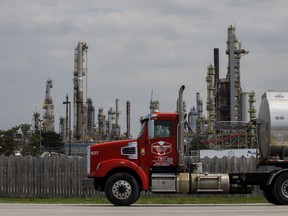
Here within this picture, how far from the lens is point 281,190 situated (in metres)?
20.4

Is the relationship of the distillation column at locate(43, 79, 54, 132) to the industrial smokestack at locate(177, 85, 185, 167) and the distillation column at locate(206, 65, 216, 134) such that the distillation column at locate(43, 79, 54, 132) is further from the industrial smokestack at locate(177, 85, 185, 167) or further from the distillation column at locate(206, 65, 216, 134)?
the industrial smokestack at locate(177, 85, 185, 167)


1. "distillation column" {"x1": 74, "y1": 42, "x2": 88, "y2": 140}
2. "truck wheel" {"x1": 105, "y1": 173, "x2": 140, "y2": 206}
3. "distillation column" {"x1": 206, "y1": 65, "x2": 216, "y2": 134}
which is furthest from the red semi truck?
"distillation column" {"x1": 74, "y1": 42, "x2": 88, "y2": 140}

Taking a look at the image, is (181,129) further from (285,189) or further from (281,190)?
(285,189)

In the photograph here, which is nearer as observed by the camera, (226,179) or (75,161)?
(226,179)

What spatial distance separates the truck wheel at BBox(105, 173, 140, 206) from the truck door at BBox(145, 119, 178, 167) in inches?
40.1

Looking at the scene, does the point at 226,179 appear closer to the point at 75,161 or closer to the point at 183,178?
the point at 183,178

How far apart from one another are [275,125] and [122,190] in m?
5.58

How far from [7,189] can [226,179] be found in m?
13.3

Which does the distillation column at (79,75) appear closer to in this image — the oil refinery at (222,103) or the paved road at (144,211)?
the oil refinery at (222,103)

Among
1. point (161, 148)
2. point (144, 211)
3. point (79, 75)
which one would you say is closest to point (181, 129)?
point (161, 148)

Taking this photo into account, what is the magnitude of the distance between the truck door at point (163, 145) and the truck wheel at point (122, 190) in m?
1.02

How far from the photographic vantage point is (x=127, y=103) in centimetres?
11781

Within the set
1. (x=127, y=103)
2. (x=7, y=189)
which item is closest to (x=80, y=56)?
(x=127, y=103)

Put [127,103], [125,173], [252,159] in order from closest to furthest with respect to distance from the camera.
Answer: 1. [125,173]
2. [252,159]
3. [127,103]
